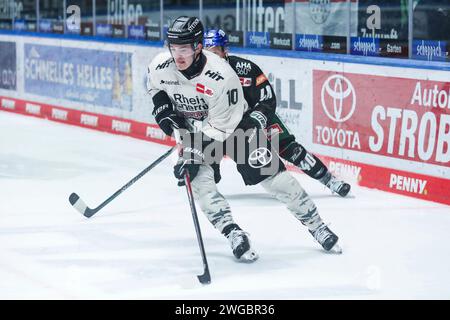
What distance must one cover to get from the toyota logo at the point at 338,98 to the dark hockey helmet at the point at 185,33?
329cm

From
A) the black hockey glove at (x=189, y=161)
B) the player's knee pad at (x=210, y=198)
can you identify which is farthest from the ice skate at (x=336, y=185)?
the black hockey glove at (x=189, y=161)

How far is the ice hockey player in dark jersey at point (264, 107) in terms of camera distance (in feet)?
24.3

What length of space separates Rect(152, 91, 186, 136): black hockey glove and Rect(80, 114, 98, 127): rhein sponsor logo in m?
6.33

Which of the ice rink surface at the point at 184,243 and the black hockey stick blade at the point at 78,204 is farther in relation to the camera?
the black hockey stick blade at the point at 78,204

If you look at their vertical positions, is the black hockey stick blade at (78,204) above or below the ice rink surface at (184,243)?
above

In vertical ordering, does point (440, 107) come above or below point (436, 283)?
above

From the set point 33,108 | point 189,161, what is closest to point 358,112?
point 189,161

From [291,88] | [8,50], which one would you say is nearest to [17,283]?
[291,88]

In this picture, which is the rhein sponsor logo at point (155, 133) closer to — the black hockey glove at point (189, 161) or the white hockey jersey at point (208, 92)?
the white hockey jersey at point (208, 92)

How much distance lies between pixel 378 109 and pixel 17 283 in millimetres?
3919

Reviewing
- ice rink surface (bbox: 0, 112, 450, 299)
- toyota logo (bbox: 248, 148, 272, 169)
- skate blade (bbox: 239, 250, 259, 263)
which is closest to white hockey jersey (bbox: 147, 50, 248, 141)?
toyota logo (bbox: 248, 148, 272, 169)

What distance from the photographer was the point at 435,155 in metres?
8.26
